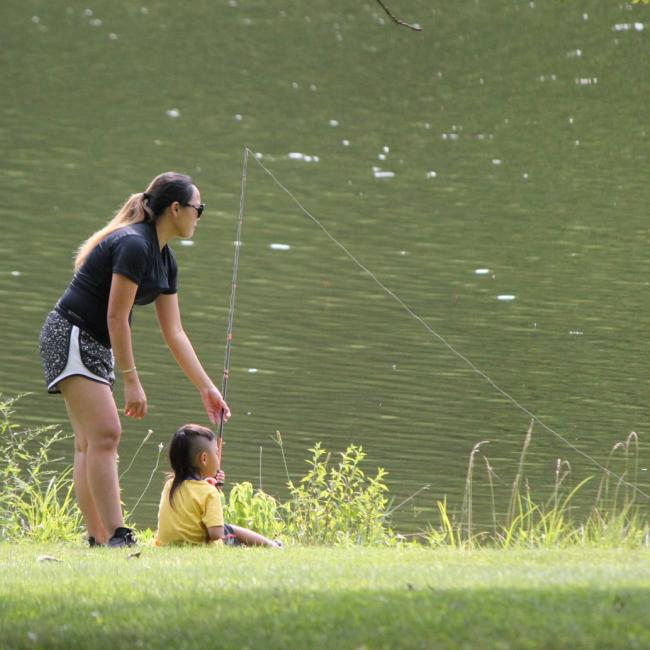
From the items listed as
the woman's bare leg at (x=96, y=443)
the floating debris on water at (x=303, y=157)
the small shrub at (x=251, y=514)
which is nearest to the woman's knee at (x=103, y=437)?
the woman's bare leg at (x=96, y=443)

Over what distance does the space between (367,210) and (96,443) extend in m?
13.2

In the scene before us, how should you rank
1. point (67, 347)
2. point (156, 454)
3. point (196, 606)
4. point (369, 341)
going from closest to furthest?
1. point (196, 606)
2. point (67, 347)
3. point (156, 454)
4. point (369, 341)

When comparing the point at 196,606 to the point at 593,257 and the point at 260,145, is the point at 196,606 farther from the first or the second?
the point at 260,145

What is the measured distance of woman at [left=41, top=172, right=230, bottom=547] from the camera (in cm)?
605

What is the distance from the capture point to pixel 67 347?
240 inches

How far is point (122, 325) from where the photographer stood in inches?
237

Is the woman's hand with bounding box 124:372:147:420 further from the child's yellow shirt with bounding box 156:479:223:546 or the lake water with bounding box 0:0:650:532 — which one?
the lake water with bounding box 0:0:650:532

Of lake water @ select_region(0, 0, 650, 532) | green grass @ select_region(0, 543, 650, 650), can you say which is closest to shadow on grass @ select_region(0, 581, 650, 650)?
green grass @ select_region(0, 543, 650, 650)

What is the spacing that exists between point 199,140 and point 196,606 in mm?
19296

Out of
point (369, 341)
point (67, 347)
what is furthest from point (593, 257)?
point (67, 347)

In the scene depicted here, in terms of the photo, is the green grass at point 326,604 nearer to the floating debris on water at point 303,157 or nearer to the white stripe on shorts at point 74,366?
the white stripe on shorts at point 74,366

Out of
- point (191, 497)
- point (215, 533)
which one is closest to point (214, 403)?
point (191, 497)

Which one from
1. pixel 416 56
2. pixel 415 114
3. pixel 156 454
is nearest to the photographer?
pixel 156 454

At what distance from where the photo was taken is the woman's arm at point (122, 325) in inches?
237
